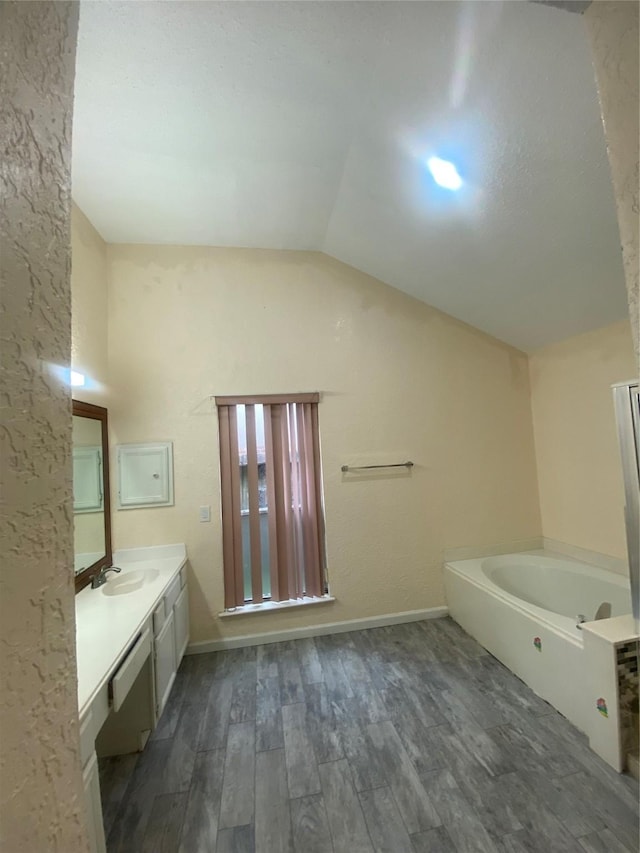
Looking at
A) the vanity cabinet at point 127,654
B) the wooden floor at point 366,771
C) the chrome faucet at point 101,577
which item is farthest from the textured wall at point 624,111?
the chrome faucet at point 101,577

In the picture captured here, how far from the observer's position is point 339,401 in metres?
2.76

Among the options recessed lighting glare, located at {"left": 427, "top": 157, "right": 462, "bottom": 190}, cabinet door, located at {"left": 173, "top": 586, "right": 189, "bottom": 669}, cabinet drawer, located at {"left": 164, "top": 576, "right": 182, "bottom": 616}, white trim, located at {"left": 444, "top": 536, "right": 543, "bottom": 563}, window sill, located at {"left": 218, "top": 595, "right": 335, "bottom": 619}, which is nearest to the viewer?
recessed lighting glare, located at {"left": 427, "top": 157, "right": 462, "bottom": 190}

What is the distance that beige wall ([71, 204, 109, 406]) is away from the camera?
209cm

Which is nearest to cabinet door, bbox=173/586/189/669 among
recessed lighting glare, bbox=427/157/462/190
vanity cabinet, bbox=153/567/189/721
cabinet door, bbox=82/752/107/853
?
vanity cabinet, bbox=153/567/189/721

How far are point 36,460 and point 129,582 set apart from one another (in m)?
2.10

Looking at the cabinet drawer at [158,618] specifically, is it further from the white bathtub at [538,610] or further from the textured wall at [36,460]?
the white bathtub at [538,610]

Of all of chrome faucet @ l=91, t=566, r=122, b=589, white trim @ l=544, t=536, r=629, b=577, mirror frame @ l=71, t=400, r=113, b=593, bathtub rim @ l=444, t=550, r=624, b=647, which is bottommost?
bathtub rim @ l=444, t=550, r=624, b=647

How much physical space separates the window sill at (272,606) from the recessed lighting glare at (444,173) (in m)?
2.77

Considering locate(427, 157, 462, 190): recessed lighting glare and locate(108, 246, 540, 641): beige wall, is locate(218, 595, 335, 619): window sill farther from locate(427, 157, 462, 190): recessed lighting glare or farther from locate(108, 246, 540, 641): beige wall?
locate(427, 157, 462, 190): recessed lighting glare

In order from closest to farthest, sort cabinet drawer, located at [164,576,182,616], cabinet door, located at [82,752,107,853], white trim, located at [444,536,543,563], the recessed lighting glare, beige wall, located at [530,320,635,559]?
1. cabinet door, located at [82,752,107,853]
2. the recessed lighting glare
3. cabinet drawer, located at [164,576,182,616]
4. beige wall, located at [530,320,635,559]
5. white trim, located at [444,536,543,563]

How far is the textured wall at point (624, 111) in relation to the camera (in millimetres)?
548

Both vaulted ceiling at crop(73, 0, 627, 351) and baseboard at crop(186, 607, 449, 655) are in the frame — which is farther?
baseboard at crop(186, 607, 449, 655)

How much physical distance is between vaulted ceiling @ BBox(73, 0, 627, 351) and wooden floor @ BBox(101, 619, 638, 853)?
2.47 meters

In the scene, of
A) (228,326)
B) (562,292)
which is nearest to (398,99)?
(562,292)
